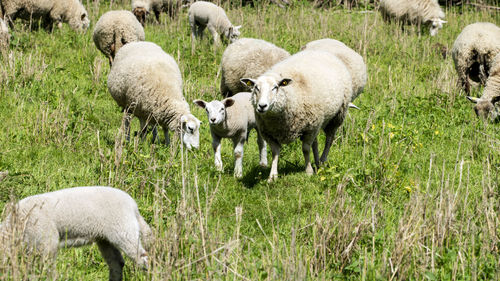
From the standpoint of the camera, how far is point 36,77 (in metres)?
8.38

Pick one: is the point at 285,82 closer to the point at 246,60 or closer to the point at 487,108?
the point at 246,60

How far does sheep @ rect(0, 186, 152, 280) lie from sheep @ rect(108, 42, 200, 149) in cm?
341

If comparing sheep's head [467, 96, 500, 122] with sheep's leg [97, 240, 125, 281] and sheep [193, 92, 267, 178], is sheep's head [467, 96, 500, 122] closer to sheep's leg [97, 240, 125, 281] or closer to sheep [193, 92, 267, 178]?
sheep [193, 92, 267, 178]

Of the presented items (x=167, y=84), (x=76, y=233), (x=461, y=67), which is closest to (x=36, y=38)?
(x=167, y=84)

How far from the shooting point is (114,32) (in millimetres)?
9938

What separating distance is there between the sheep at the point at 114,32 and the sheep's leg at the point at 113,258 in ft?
21.8

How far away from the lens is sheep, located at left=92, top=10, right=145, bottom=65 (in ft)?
32.4

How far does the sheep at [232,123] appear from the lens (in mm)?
6555

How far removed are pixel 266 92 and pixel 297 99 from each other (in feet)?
1.63

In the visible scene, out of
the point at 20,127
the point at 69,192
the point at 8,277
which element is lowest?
the point at 20,127

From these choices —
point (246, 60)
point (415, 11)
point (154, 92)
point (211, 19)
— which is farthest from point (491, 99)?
point (415, 11)

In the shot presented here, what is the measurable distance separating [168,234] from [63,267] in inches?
28.0

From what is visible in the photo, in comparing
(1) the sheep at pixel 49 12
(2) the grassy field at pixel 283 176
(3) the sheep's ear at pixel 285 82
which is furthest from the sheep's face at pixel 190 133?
(1) the sheep at pixel 49 12

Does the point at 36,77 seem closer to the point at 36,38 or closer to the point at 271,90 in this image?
the point at 36,38
